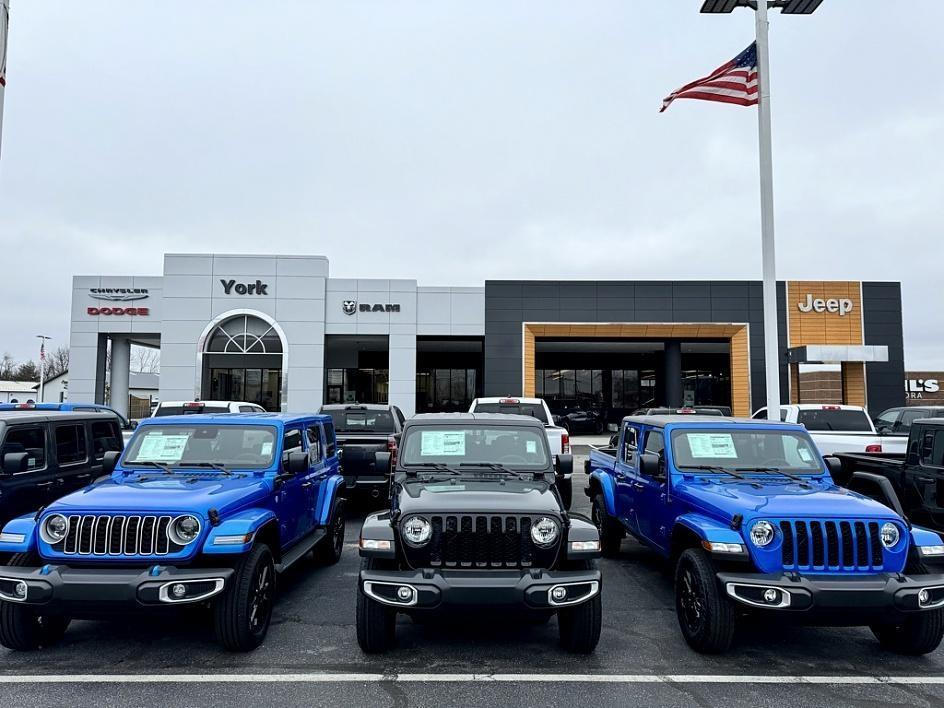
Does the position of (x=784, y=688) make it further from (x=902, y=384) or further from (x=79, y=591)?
(x=902, y=384)

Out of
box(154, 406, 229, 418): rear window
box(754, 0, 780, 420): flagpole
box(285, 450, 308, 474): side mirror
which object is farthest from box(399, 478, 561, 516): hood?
box(754, 0, 780, 420): flagpole

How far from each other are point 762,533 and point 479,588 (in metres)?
2.18

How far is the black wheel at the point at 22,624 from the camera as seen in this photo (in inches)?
183

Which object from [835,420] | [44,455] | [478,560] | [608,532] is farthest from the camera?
[835,420]

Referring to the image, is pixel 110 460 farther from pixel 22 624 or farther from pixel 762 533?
pixel 762 533

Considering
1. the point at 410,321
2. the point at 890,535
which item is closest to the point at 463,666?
the point at 890,535

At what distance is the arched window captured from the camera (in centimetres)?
2534

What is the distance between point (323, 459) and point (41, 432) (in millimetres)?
3156

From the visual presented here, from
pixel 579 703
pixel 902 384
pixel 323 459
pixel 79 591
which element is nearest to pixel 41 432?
pixel 323 459

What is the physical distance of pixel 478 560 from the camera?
14.8 feet

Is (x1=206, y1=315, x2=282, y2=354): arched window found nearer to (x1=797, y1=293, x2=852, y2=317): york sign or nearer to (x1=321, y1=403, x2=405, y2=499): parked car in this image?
(x1=321, y1=403, x2=405, y2=499): parked car

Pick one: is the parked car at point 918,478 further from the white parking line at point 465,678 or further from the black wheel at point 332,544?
the black wheel at point 332,544

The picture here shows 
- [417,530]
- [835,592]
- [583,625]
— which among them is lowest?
[583,625]

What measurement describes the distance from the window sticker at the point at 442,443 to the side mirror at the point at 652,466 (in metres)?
1.79
